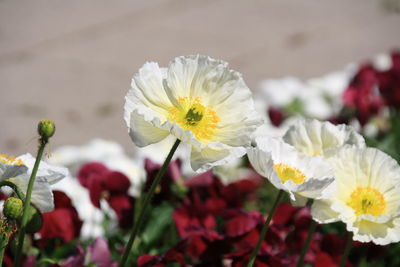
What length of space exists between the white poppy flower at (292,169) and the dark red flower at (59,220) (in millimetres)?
386

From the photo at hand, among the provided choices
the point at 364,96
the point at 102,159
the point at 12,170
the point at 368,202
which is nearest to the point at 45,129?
the point at 12,170

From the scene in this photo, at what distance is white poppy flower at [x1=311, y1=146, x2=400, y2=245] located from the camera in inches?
36.4

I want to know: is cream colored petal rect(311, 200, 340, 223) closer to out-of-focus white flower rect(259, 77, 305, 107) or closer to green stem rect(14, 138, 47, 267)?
green stem rect(14, 138, 47, 267)

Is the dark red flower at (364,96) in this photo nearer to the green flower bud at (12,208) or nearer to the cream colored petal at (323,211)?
the cream colored petal at (323,211)

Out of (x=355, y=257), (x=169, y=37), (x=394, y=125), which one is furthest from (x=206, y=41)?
(x=355, y=257)

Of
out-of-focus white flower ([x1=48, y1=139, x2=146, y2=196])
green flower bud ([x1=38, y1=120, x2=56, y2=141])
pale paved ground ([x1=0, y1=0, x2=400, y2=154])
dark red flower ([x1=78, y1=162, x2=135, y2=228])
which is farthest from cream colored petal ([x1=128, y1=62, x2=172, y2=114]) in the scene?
pale paved ground ([x1=0, y1=0, x2=400, y2=154])

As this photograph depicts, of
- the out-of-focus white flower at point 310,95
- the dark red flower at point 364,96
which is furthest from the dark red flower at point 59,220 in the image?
the out-of-focus white flower at point 310,95

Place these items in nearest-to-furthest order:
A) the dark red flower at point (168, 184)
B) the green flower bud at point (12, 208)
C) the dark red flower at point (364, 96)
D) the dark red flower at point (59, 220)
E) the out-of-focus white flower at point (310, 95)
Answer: the green flower bud at point (12, 208) < the dark red flower at point (59, 220) < the dark red flower at point (168, 184) < the dark red flower at point (364, 96) < the out-of-focus white flower at point (310, 95)

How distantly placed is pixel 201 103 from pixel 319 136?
216mm

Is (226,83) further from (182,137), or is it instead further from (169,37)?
(169,37)

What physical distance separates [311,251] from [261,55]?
367 centimetres

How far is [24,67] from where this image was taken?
438cm

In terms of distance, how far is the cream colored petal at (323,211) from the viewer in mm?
914

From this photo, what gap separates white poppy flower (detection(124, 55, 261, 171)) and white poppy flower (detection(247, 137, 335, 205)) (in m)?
0.04
